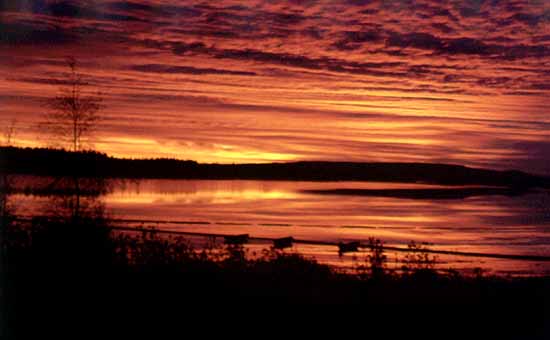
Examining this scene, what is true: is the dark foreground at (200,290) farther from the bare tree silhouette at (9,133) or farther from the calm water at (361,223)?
the calm water at (361,223)

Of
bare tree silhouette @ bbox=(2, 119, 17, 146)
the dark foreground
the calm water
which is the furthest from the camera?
the calm water

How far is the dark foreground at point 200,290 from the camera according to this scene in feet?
29.2

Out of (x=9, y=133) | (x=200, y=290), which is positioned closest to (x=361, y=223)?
(x=9, y=133)

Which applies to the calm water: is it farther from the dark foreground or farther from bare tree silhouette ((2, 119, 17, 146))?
the dark foreground

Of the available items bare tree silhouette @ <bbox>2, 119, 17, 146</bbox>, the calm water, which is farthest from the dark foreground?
the calm water

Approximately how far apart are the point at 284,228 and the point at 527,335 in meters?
14.3

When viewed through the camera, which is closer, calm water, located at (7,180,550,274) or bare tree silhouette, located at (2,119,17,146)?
bare tree silhouette, located at (2,119,17,146)

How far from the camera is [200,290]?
9.52 metres

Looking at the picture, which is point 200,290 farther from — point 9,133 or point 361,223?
point 361,223

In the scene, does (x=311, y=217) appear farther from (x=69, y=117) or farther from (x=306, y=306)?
(x=306, y=306)

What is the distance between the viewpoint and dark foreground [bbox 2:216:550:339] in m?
8.89

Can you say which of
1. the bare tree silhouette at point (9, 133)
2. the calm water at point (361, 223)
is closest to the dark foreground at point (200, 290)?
the bare tree silhouette at point (9, 133)

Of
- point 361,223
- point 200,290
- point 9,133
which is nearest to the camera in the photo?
point 200,290

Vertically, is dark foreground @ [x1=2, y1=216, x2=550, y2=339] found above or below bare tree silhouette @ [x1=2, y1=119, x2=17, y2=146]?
below
